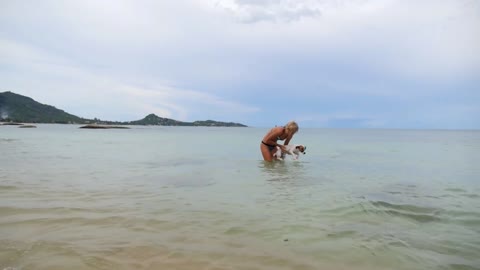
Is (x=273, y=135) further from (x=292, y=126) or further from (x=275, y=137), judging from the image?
(x=292, y=126)

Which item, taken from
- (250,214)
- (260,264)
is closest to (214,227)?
(250,214)

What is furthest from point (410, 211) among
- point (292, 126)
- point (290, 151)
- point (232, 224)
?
point (290, 151)

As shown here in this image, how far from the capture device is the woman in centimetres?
1423

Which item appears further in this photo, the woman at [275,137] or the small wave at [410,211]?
the woman at [275,137]

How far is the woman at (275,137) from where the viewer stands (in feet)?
46.7

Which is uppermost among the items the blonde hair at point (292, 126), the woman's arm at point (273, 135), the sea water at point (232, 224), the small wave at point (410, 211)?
the blonde hair at point (292, 126)

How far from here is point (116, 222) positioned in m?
5.32

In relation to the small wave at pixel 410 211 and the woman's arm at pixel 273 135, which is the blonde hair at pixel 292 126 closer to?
the woman's arm at pixel 273 135

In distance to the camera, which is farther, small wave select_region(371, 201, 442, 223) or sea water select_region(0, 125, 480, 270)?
small wave select_region(371, 201, 442, 223)

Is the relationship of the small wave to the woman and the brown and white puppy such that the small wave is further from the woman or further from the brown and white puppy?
the brown and white puppy

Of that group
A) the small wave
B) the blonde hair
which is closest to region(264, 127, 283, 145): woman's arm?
the blonde hair

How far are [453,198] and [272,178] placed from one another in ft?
16.2

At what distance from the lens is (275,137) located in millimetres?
14711

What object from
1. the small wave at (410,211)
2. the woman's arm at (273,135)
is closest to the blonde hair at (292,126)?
the woman's arm at (273,135)
